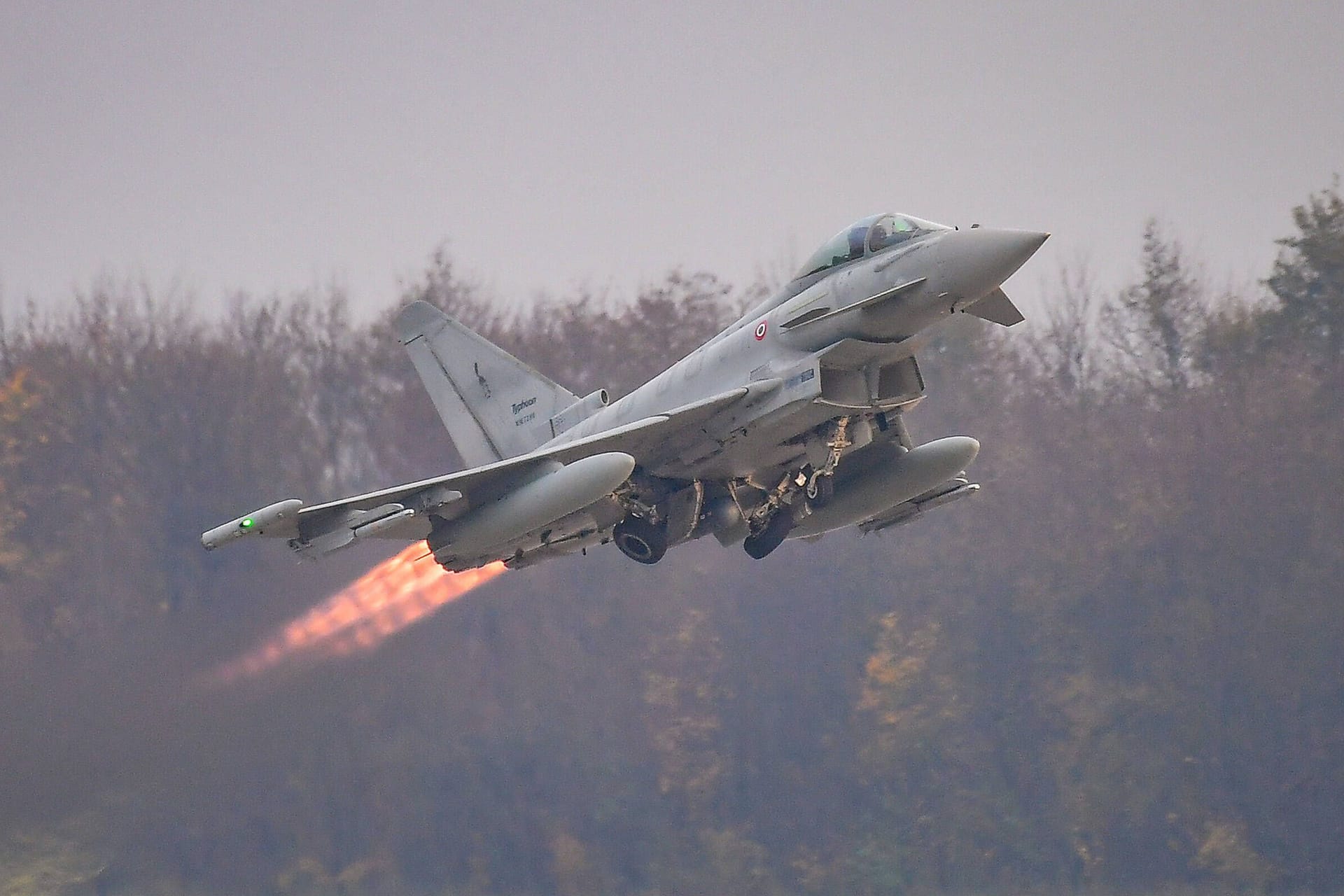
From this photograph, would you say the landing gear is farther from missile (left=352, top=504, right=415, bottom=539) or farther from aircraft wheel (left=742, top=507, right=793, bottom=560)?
missile (left=352, top=504, right=415, bottom=539)

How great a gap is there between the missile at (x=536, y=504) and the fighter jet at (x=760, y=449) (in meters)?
0.02

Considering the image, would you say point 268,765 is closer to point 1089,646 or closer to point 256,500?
point 256,500

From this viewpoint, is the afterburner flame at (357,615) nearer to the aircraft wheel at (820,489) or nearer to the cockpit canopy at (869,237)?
the aircraft wheel at (820,489)

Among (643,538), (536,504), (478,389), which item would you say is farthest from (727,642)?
(536,504)

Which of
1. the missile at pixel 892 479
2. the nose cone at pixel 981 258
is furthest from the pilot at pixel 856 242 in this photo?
the missile at pixel 892 479

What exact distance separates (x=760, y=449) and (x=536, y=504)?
2534 millimetres

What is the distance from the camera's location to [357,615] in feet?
91.4

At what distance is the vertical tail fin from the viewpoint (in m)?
20.7

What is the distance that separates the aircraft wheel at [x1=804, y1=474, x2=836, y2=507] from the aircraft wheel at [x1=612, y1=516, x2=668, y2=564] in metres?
1.76

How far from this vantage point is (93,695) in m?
25.5

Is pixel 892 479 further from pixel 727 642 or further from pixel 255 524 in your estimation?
pixel 727 642

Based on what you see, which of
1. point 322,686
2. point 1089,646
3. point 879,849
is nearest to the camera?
point 322,686

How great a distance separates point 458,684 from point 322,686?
5334 mm

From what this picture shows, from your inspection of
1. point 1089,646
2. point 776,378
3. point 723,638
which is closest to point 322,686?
point 723,638
